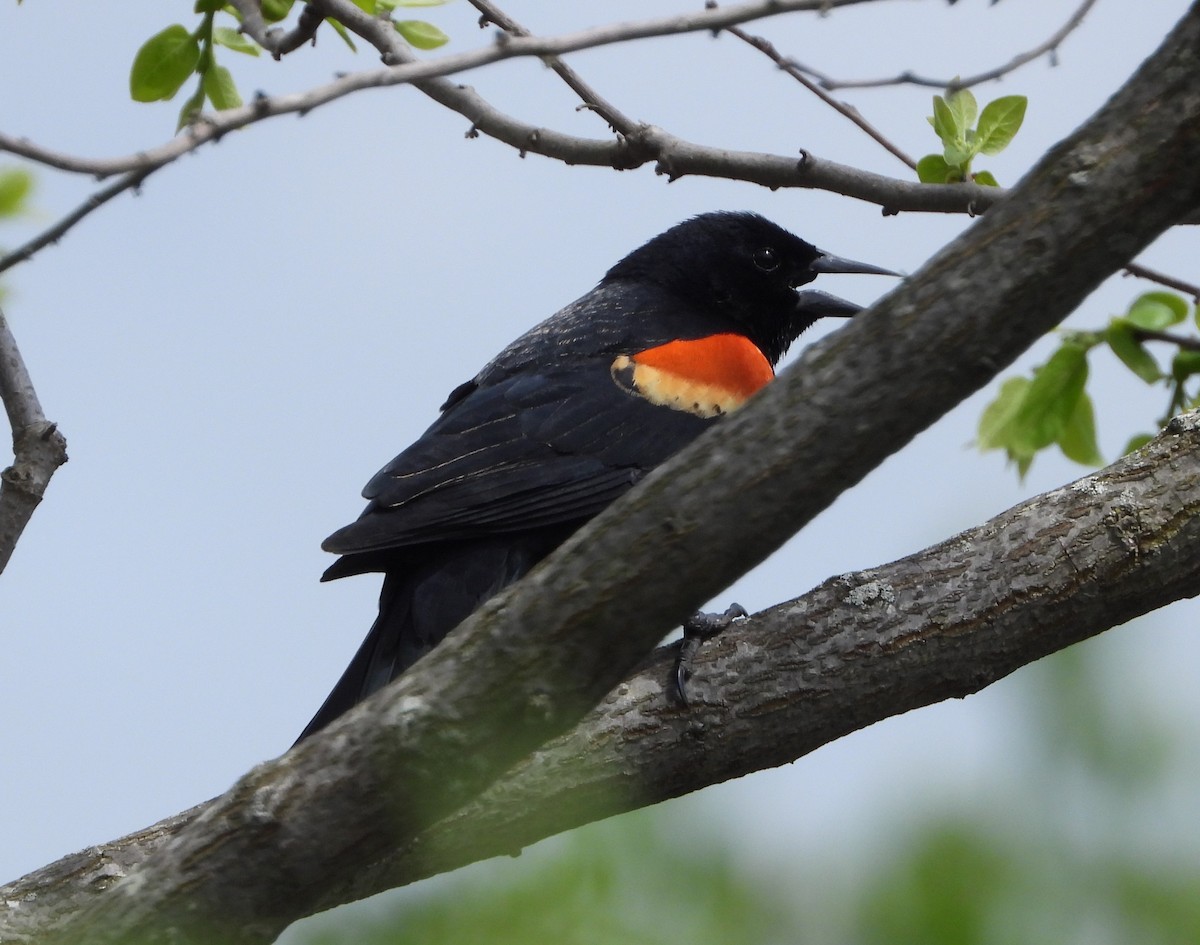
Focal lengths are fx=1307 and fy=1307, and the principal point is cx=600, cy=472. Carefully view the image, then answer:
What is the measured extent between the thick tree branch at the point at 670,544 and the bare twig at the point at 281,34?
1875 millimetres

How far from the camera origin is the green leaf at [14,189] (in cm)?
249

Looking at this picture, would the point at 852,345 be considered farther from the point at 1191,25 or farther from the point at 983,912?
the point at 983,912

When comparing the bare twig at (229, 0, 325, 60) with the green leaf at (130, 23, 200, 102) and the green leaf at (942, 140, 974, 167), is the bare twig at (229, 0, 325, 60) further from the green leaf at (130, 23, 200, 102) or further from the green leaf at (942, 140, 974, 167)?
the green leaf at (942, 140, 974, 167)

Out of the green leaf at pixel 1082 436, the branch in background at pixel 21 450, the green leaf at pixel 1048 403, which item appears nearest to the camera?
the branch in background at pixel 21 450

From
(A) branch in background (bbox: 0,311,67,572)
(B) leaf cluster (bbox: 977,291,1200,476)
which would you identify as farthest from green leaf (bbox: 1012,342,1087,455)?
(A) branch in background (bbox: 0,311,67,572)

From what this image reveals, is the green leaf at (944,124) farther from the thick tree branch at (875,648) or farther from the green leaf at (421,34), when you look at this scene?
the green leaf at (421,34)

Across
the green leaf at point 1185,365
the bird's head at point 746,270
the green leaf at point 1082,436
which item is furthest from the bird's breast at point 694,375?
the green leaf at point 1185,365

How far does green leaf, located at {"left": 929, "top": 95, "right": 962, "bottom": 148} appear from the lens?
3359 millimetres

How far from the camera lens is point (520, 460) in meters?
3.90

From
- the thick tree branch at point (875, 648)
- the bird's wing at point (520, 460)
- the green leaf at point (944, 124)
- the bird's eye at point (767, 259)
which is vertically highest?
the bird's eye at point (767, 259)

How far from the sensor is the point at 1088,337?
12.2 ft

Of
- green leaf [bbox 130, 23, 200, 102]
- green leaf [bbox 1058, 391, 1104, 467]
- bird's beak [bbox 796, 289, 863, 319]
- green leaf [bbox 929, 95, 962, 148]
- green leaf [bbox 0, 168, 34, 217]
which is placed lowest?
green leaf [bbox 1058, 391, 1104, 467]

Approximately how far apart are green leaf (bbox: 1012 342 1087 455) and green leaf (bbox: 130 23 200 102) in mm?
2484

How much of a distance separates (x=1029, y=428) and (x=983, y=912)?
3316 millimetres
